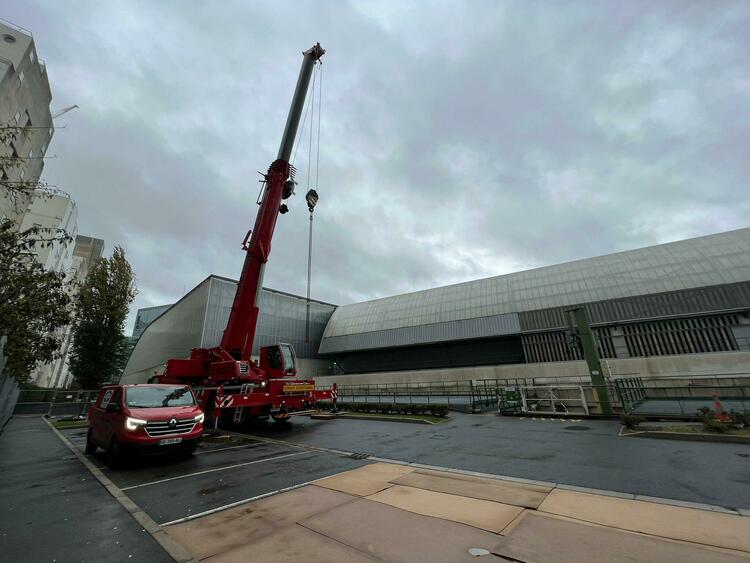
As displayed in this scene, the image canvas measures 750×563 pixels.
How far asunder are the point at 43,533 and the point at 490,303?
3978cm

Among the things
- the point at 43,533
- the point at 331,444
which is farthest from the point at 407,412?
the point at 43,533

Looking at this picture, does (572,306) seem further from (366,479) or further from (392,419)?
(366,479)

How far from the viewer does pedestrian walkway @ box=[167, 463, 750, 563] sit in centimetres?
363

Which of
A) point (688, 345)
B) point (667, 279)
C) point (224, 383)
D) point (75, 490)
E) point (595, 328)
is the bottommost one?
point (75, 490)

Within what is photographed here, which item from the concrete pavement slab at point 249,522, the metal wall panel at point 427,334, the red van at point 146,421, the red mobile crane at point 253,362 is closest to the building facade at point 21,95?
the red mobile crane at point 253,362

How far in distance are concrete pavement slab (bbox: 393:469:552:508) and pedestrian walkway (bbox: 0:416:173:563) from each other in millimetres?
4318

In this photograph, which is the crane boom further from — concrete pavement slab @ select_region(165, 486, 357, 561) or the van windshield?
concrete pavement slab @ select_region(165, 486, 357, 561)

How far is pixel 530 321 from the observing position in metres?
35.1

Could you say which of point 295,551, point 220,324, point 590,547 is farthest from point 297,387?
point 220,324

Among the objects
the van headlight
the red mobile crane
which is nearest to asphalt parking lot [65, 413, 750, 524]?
the van headlight

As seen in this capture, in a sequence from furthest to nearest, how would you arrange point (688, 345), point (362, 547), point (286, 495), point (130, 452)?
point (688, 345) < point (130, 452) < point (286, 495) < point (362, 547)

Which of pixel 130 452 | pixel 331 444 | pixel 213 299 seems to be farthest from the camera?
pixel 213 299

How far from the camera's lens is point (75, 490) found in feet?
22.6

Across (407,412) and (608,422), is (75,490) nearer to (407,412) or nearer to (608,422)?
(407,412)
